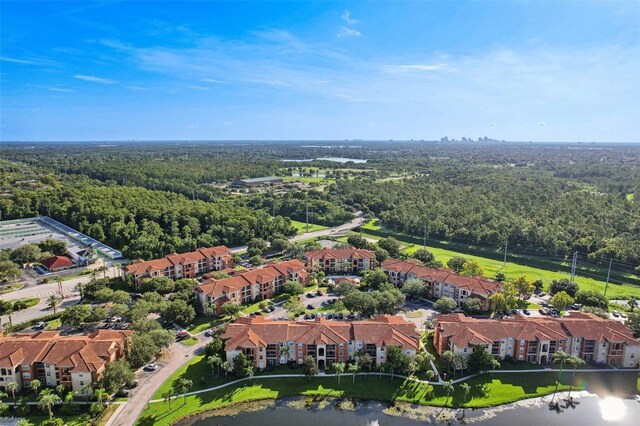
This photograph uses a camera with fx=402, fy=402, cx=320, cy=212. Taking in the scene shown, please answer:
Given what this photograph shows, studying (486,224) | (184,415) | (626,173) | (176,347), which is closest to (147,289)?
(176,347)

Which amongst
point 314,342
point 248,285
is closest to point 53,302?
point 248,285

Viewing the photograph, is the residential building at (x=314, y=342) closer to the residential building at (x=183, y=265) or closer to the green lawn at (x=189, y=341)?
the green lawn at (x=189, y=341)

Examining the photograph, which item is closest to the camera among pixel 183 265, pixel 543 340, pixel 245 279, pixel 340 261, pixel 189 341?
pixel 543 340

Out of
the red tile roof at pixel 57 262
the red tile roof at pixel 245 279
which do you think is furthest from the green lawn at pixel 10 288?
the red tile roof at pixel 245 279

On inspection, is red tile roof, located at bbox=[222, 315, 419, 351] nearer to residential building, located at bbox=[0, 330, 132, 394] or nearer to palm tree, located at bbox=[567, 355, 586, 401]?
residential building, located at bbox=[0, 330, 132, 394]

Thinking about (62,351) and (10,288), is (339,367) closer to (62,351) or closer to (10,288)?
(62,351)

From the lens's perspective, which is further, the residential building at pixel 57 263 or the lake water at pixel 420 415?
the residential building at pixel 57 263
